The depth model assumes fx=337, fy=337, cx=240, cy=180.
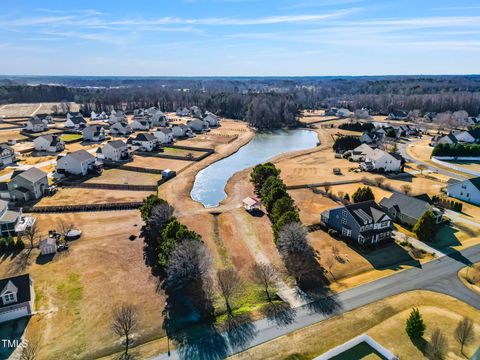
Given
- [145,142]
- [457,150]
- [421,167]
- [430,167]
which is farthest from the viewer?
[145,142]

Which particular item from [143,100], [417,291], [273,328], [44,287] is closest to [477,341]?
[417,291]

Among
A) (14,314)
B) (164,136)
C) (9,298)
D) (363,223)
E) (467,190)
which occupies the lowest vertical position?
(14,314)

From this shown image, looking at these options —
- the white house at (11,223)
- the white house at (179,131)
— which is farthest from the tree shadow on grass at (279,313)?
the white house at (179,131)

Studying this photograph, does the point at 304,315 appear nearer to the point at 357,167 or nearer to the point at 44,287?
the point at 44,287

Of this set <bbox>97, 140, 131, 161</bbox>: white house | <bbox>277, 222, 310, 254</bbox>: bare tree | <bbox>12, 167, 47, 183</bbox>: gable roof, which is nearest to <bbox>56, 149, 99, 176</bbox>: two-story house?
<bbox>12, 167, 47, 183</bbox>: gable roof

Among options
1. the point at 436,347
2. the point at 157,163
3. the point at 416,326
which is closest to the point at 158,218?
the point at 416,326

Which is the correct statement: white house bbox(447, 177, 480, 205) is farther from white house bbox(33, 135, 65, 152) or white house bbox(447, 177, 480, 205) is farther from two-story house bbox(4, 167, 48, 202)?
white house bbox(33, 135, 65, 152)

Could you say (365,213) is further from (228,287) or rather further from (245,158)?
(245,158)
